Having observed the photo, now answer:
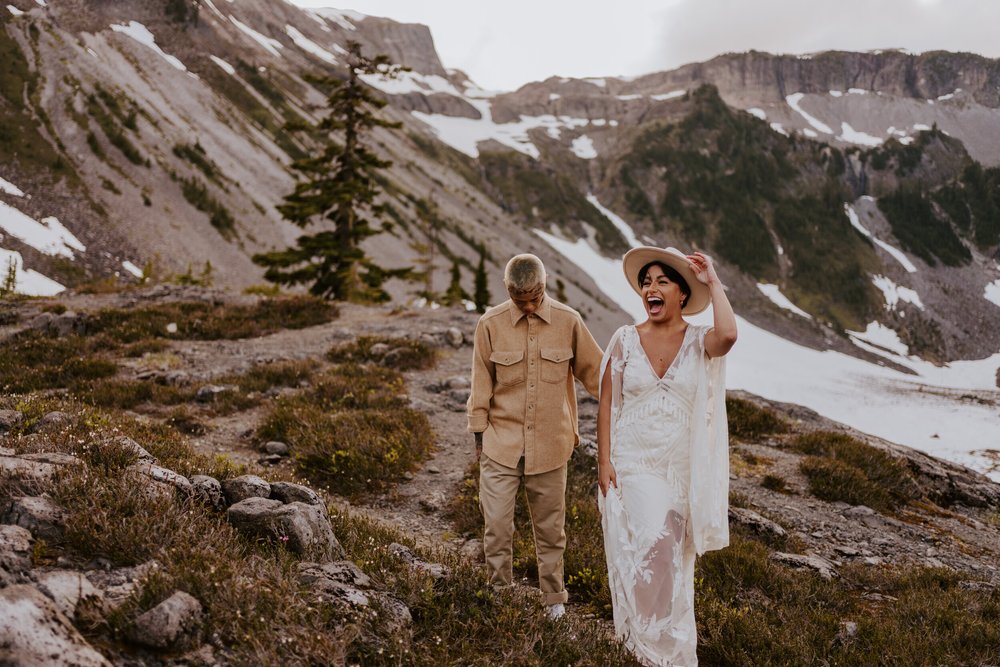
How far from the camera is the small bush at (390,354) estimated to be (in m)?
14.2

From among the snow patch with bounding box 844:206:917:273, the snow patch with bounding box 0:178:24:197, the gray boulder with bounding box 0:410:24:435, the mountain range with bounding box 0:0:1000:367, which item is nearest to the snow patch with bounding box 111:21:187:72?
the mountain range with bounding box 0:0:1000:367

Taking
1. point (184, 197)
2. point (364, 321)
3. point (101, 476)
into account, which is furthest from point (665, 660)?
point (184, 197)

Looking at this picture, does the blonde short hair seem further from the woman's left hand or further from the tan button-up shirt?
the woman's left hand

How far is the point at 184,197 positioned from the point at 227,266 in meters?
14.3

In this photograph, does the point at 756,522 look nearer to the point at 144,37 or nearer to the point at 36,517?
the point at 36,517

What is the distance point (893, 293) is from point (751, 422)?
182726mm

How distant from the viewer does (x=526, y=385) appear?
4824 millimetres

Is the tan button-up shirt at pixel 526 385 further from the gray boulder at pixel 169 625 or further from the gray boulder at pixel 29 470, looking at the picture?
the gray boulder at pixel 29 470

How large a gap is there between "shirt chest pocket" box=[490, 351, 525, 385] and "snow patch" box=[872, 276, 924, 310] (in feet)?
599

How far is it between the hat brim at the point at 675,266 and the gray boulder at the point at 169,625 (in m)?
3.37

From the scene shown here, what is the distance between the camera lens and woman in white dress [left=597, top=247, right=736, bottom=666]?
3936mm

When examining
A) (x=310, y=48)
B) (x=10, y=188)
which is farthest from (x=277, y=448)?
(x=310, y=48)

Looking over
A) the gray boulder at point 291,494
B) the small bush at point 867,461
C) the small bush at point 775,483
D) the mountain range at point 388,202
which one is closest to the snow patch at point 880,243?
the mountain range at point 388,202

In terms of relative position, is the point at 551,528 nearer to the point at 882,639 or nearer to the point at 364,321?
the point at 882,639
